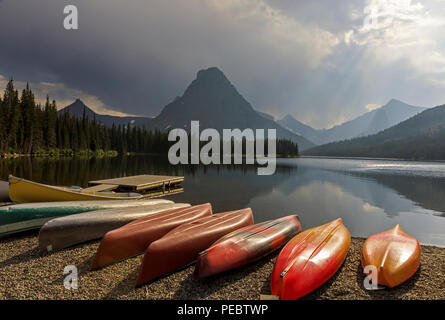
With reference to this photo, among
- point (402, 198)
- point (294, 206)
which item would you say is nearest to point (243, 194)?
point (294, 206)

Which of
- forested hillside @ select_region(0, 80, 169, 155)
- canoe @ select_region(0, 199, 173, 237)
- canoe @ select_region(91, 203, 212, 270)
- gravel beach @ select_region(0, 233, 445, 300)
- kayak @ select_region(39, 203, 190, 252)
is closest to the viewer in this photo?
gravel beach @ select_region(0, 233, 445, 300)

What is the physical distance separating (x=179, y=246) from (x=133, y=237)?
1.49 metres

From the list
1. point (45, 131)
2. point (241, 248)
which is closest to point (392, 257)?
point (241, 248)

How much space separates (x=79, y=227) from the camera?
6.87 meters

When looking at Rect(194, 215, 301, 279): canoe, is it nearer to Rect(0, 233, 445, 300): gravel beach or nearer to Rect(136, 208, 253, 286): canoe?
Rect(0, 233, 445, 300): gravel beach

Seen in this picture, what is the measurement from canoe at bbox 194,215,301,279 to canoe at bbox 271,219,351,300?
72 cm

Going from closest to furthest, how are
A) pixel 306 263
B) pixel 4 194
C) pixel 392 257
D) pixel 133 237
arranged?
1. pixel 306 263
2. pixel 392 257
3. pixel 133 237
4. pixel 4 194

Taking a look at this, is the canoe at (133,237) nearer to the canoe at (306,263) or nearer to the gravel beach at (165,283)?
the gravel beach at (165,283)

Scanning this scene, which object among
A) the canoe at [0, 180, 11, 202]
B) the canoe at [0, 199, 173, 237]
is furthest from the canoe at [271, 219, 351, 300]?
the canoe at [0, 180, 11, 202]

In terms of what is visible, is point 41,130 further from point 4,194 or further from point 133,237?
point 133,237

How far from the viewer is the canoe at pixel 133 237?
563 cm

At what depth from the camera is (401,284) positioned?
4.98 m

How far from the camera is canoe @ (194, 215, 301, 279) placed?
4.94 m
